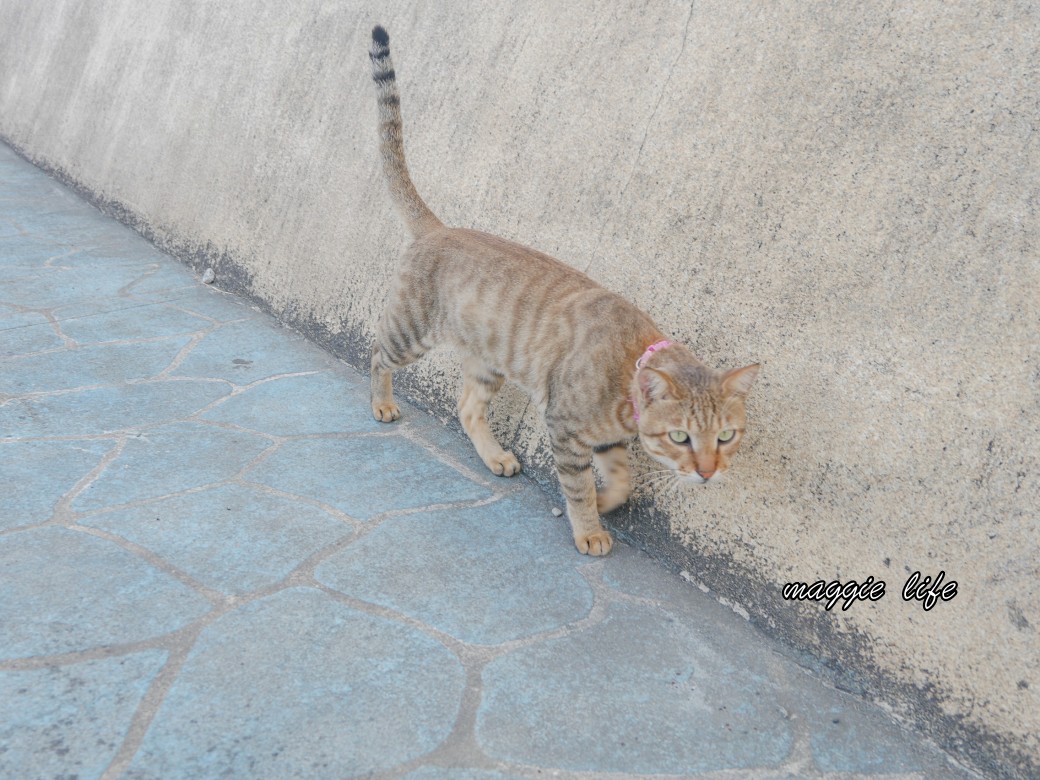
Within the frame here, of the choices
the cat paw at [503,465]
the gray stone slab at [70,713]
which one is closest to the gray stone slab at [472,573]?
the cat paw at [503,465]

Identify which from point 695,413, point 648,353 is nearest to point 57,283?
point 648,353

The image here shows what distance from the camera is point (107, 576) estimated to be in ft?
9.71

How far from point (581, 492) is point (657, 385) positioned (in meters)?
0.64

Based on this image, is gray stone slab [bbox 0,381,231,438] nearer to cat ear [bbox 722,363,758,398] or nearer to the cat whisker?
the cat whisker

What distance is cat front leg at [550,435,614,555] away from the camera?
11.4 ft

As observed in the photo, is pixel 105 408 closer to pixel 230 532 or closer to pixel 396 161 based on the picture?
pixel 230 532

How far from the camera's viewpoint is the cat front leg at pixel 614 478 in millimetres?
3617

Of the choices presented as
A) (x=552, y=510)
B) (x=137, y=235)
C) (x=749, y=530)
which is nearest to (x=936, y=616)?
(x=749, y=530)

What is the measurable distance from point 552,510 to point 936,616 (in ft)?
5.08

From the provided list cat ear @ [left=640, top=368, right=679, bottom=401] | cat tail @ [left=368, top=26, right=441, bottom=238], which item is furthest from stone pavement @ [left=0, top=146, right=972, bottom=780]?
cat tail @ [left=368, top=26, right=441, bottom=238]

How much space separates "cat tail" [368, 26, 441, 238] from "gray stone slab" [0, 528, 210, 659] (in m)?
1.93

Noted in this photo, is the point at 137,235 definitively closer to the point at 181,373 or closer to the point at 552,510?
the point at 181,373

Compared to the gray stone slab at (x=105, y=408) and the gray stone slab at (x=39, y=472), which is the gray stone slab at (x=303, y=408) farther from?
the gray stone slab at (x=39, y=472)

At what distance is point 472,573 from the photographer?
325cm
